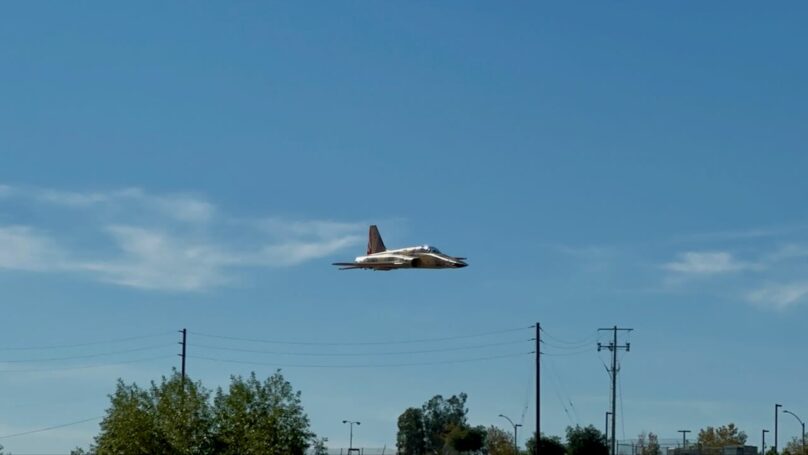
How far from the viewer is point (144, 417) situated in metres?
91.6

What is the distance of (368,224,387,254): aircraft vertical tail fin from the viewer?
99.6 meters

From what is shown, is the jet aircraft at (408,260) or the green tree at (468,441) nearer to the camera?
the jet aircraft at (408,260)

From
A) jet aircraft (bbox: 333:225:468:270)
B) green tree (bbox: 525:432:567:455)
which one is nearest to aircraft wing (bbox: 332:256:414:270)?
jet aircraft (bbox: 333:225:468:270)

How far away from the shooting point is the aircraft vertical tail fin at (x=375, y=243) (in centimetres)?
9956

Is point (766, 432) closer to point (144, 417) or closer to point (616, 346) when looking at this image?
point (616, 346)

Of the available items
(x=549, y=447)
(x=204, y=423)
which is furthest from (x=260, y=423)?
(x=549, y=447)

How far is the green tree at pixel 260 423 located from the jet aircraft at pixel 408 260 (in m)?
9.53

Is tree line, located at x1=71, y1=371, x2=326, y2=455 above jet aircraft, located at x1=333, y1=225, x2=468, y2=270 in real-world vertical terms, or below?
below

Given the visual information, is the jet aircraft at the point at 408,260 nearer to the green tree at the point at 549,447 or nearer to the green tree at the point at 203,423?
the green tree at the point at 203,423

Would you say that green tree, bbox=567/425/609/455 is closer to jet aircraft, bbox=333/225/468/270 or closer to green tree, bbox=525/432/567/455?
green tree, bbox=525/432/567/455

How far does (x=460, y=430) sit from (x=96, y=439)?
330 feet

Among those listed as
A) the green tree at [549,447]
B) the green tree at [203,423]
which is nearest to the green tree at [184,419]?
the green tree at [203,423]

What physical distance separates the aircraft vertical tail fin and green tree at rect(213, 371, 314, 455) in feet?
48.4

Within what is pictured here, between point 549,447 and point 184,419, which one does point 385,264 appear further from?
point 549,447
